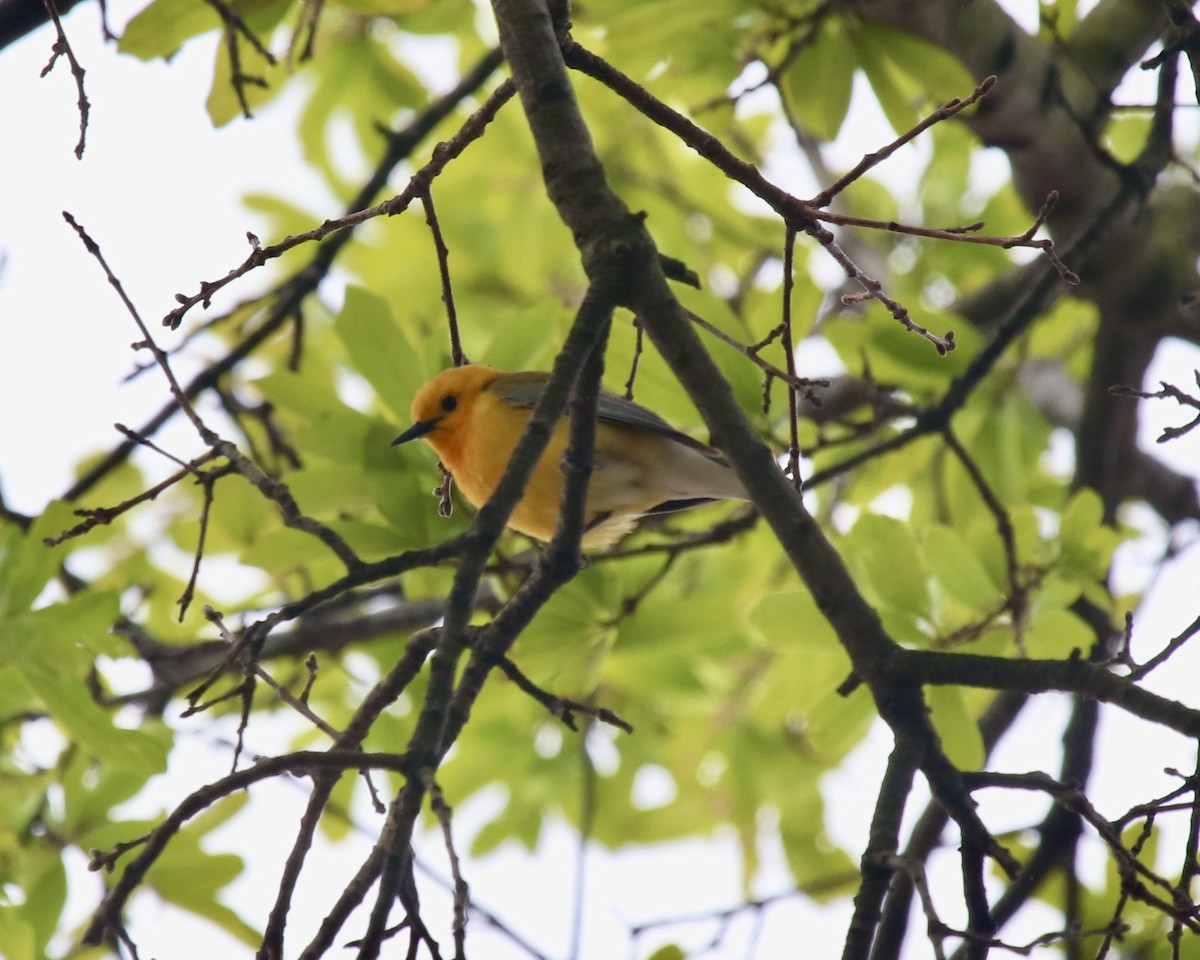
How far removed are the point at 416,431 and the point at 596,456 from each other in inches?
25.6

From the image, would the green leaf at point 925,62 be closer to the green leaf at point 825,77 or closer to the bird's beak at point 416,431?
the green leaf at point 825,77

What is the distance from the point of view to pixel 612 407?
4016 mm

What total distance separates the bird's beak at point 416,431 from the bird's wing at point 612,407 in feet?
0.86

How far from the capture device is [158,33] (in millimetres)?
3512

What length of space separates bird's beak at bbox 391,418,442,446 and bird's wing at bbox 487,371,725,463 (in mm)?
263

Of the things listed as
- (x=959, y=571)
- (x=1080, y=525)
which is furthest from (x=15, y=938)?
(x=1080, y=525)

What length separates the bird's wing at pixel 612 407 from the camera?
3.97m

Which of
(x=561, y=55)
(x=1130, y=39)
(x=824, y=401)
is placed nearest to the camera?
(x=561, y=55)

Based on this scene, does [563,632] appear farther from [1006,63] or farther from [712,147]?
[1006,63]

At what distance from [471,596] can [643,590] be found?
5.84ft

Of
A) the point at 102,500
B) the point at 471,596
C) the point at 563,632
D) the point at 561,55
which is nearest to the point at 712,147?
the point at 561,55

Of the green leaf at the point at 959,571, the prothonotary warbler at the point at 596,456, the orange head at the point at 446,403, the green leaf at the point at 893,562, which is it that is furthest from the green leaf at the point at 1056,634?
the orange head at the point at 446,403

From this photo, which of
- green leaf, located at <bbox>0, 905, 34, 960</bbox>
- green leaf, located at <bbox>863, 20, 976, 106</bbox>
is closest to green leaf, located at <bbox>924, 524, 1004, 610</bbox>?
green leaf, located at <bbox>863, 20, 976, 106</bbox>

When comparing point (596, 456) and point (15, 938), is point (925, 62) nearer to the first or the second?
point (596, 456)
